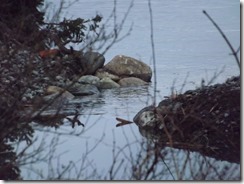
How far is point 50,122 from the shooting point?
2.40 m

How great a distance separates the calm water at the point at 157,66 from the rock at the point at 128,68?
0.54 meters

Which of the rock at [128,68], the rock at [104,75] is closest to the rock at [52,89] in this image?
the rock at [128,68]

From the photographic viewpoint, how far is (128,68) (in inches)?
160

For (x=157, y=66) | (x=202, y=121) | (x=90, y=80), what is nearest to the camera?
(x=202, y=121)

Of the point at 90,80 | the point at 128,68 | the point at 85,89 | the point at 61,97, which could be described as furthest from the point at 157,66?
the point at 128,68

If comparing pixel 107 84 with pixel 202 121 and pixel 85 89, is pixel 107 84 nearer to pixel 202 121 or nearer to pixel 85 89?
pixel 85 89

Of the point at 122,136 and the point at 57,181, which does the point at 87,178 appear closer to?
the point at 57,181

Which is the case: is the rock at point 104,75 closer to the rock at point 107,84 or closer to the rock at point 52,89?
the rock at point 107,84

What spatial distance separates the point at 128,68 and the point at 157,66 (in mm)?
1396

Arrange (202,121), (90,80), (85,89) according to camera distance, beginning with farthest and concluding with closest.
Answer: (90,80)
(85,89)
(202,121)

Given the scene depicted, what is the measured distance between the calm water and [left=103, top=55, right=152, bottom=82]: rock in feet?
1.76

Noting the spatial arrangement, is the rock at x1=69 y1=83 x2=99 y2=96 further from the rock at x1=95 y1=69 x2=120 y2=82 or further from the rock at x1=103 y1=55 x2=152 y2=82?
the rock at x1=95 y1=69 x2=120 y2=82

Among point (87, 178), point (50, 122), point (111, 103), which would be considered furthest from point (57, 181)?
point (111, 103)

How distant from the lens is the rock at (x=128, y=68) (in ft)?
11.2
